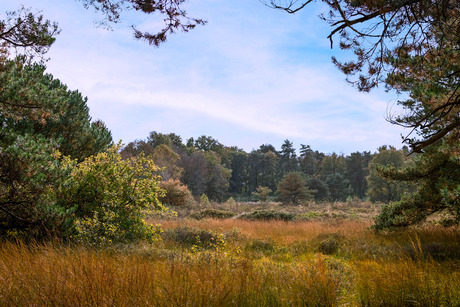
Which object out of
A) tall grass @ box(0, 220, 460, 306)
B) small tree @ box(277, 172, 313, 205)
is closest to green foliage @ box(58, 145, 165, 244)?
tall grass @ box(0, 220, 460, 306)

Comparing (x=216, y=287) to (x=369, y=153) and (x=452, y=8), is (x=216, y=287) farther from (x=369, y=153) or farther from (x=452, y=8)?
(x=369, y=153)

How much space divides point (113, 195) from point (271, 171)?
56.8 metres

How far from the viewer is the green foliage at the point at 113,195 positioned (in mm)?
7277

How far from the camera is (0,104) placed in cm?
666

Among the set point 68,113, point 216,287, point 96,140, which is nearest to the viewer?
point 216,287

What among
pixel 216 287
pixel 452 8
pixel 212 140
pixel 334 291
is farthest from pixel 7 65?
pixel 212 140

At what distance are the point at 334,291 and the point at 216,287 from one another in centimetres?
134

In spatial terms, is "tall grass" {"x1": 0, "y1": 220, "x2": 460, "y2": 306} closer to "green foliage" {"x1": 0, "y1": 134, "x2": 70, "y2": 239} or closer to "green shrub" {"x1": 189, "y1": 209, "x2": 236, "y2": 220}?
"green foliage" {"x1": 0, "y1": 134, "x2": 70, "y2": 239}

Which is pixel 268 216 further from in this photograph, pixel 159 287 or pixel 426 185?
pixel 159 287

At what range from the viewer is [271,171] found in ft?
207

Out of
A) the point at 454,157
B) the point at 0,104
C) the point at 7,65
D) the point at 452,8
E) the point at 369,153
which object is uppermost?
the point at 369,153

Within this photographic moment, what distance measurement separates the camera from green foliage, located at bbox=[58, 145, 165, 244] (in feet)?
23.9

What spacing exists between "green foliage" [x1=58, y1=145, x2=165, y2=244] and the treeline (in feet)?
79.4

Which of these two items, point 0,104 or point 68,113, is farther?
point 68,113
